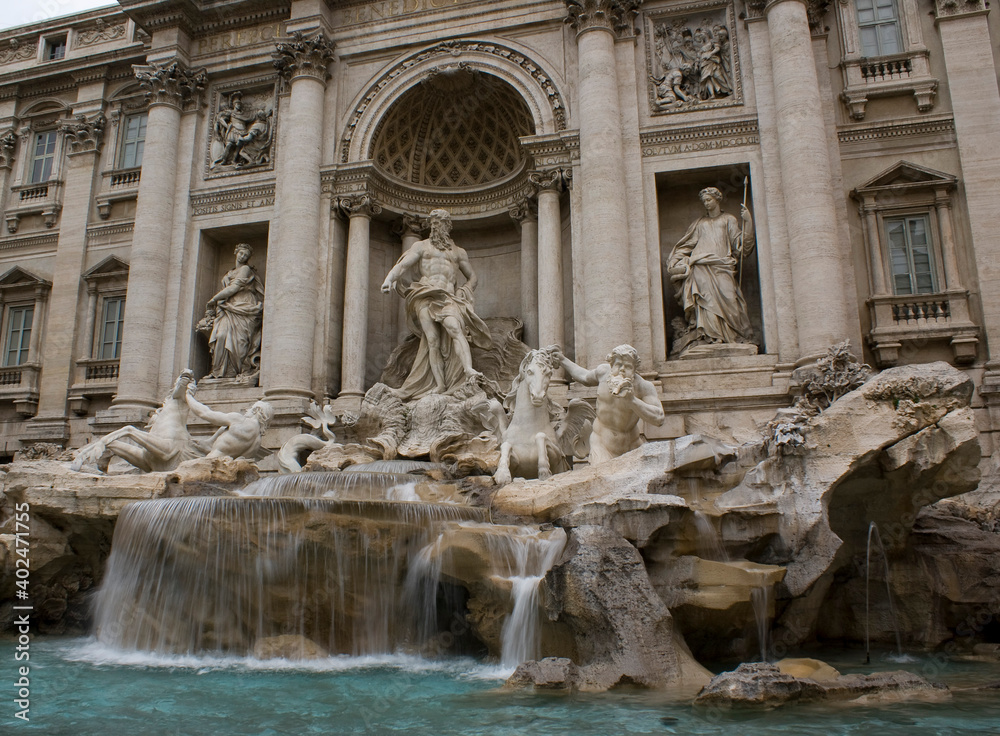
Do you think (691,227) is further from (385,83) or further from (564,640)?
(564,640)

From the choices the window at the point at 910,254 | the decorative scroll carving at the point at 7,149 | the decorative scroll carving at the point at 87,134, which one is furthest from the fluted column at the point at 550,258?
the decorative scroll carving at the point at 7,149

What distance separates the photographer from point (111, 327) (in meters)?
18.1

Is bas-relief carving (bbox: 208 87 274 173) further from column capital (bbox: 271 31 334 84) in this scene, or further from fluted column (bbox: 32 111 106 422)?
fluted column (bbox: 32 111 106 422)

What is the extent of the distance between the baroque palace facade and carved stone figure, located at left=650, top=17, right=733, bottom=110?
0.05 meters

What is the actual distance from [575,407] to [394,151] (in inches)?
327

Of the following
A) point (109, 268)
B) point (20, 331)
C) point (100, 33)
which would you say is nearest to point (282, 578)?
point (109, 268)

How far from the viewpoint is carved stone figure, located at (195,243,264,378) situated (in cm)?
1647

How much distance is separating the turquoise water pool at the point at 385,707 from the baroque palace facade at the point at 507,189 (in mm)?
7449

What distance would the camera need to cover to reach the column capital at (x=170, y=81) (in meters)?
17.6

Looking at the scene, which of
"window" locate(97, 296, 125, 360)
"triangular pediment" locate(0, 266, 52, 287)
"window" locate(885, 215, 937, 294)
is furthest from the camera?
"triangular pediment" locate(0, 266, 52, 287)

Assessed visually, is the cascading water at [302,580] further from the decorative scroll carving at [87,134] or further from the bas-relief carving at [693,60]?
the decorative scroll carving at [87,134]

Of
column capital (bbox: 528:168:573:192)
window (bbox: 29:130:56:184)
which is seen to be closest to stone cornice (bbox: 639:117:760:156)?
column capital (bbox: 528:168:573:192)

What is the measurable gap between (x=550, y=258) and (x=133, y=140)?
1122 cm

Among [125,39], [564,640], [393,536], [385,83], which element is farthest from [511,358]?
[125,39]
